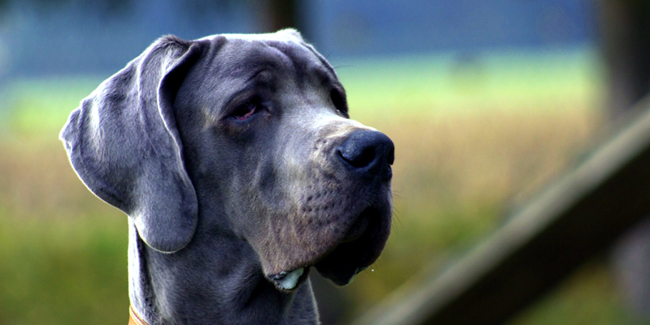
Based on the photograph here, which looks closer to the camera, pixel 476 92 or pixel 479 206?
pixel 479 206

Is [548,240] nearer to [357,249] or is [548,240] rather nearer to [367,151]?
[357,249]

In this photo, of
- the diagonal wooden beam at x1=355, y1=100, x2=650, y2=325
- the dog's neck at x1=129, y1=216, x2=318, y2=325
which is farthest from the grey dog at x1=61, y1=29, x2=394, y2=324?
the diagonal wooden beam at x1=355, y1=100, x2=650, y2=325

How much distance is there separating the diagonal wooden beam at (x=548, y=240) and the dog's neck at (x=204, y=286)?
164cm

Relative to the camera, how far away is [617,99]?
7.36 m

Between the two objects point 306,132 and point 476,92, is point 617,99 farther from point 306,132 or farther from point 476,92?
point 476,92

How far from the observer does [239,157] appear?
272 cm

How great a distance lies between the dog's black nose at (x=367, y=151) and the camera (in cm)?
239

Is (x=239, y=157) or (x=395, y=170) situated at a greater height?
(x=239, y=157)

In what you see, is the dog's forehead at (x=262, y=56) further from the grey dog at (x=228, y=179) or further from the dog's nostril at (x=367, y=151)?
the dog's nostril at (x=367, y=151)

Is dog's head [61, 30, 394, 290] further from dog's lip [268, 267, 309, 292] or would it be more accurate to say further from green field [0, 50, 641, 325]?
green field [0, 50, 641, 325]

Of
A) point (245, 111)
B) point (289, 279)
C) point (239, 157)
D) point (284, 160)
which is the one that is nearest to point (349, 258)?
point (289, 279)

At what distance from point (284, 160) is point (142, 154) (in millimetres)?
484

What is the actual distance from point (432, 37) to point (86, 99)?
2270 cm

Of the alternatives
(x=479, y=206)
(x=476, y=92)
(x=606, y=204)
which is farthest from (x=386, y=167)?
(x=476, y=92)
